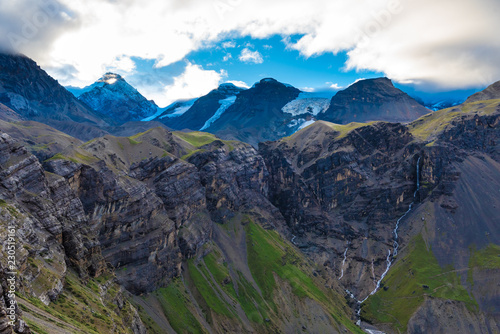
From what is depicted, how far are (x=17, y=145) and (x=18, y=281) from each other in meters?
69.8

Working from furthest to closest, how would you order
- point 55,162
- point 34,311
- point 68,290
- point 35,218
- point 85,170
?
1. point 85,170
2. point 55,162
3. point 35,218
4. point 68,290
5. point 34,311

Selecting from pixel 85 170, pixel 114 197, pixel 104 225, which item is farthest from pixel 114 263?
pixel 85 170

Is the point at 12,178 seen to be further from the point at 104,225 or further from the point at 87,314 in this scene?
the point at 104,225

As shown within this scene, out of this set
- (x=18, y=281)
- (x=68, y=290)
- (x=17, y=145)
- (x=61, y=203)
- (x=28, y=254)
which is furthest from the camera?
(x=61, y=203)

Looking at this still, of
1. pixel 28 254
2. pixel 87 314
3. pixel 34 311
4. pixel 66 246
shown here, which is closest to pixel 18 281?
pixel 34 311

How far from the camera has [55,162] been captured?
551 feet

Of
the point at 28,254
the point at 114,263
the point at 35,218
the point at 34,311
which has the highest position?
the point at 35,218

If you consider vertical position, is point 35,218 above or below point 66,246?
above

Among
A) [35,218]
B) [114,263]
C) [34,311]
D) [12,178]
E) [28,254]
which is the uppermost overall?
[12,178]

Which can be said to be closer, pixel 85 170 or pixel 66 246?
pixel 66 246

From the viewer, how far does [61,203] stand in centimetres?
14712

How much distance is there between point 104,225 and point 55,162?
45.3 m

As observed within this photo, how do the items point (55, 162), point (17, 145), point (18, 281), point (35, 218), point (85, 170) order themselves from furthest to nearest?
point (85, 170)
point (55, 162)
point (17, 145)
point (35, 218)
point (18, 281)

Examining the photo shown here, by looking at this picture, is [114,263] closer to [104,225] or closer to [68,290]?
[104,225]
